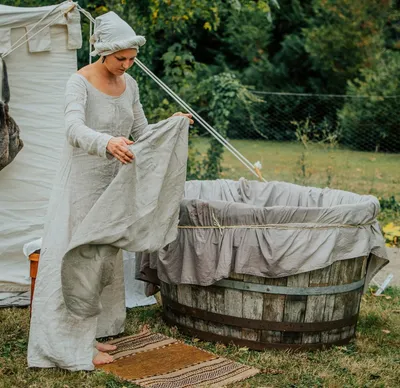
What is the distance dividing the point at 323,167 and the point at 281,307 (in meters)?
8.76

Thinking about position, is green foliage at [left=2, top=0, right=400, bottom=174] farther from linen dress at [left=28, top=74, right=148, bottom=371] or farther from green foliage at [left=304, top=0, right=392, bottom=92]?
linen dress at [left=28, top=74, right=148, bottom=371]

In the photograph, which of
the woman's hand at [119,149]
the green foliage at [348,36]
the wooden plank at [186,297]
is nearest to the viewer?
the woman's hand at [119,149]

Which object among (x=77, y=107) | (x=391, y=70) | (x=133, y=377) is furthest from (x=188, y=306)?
(x=391, y=70)

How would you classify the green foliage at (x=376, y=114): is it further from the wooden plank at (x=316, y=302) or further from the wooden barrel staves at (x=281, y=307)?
the wooden plank at (x=316, y=302)

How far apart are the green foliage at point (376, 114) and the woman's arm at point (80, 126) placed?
438 inches

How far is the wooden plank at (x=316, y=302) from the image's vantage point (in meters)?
4.17

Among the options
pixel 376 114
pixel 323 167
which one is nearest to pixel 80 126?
pixel 323 167

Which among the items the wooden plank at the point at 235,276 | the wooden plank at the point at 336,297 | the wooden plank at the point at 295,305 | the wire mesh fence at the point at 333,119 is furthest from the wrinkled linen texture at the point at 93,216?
the wire mesh fence at the point at 333,119

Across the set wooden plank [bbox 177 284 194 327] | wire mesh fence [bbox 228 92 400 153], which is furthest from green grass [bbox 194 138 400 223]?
wooden plank [bbox 177 284 194 327]

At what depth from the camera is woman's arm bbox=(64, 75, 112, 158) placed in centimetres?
346

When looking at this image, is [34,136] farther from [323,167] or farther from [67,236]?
[323,167]

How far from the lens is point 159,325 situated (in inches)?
187

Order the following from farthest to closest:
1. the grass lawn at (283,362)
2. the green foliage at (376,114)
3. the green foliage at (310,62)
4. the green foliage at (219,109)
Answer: the green foliage at (310,62) < the green foliage at (376,114) < the green foliage at (219,109) < the grass lawn at (283,362)

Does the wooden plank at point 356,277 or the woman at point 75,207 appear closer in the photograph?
the woman at point 75,207
